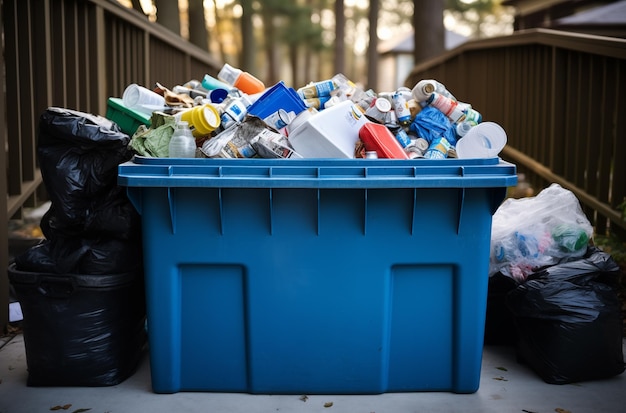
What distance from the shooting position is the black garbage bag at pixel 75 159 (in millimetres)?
2961

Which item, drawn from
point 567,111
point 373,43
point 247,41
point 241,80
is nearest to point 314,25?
point 247,41

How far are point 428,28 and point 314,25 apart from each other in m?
23.8

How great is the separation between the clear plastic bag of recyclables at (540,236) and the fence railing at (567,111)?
3.72 feet

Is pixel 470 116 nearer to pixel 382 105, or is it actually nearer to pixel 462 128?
pixel 462 128

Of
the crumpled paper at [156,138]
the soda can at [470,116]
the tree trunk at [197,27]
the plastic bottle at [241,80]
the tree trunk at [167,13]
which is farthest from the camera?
the tree trunk at [197,27]

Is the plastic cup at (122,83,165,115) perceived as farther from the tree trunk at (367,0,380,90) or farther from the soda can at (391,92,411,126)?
the tree trunk at (367,0,380,90)

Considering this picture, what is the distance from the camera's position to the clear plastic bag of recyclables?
133 inches

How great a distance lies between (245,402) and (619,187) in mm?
2975

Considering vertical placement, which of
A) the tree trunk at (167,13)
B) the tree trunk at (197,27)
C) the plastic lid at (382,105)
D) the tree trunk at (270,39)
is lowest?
the plastic lid at (382,105)

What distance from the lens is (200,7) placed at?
16016 millimetres

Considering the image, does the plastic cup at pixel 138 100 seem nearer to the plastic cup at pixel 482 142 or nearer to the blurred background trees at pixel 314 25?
the plastic cup at pixel 482 142

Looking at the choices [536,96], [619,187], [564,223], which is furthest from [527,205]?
[536,96]

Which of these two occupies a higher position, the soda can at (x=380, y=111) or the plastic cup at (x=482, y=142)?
the soda can at (x=380, y=111)

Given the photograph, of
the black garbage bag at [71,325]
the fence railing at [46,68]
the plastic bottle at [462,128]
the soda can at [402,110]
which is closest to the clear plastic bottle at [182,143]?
the black garbage bag at [71,325]
